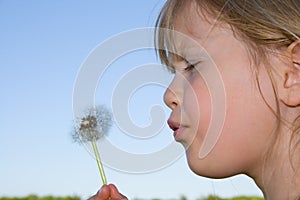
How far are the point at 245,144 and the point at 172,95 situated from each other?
19cm

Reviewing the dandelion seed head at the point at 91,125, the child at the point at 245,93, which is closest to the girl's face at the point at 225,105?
the child at the point at 245,93

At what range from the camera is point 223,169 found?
1.34 metres

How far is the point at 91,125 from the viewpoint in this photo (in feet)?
4.29

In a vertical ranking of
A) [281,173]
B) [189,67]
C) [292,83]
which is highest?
[189,67]

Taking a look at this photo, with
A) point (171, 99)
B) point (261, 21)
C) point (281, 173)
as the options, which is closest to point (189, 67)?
point (171, 99)

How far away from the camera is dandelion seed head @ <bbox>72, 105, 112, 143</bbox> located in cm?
130

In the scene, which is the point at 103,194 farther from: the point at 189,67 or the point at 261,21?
the point at 261,21

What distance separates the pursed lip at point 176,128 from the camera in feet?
4.42

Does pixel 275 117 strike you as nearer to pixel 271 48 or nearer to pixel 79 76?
pixel 271 48

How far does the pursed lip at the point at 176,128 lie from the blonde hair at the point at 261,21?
20cm

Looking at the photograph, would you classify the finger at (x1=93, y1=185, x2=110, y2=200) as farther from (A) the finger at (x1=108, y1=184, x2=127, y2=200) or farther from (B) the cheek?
(B) the cheek

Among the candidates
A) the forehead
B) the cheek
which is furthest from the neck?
the forehead

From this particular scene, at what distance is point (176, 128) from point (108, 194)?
211mm

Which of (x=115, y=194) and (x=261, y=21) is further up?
(x=261, y=21)
